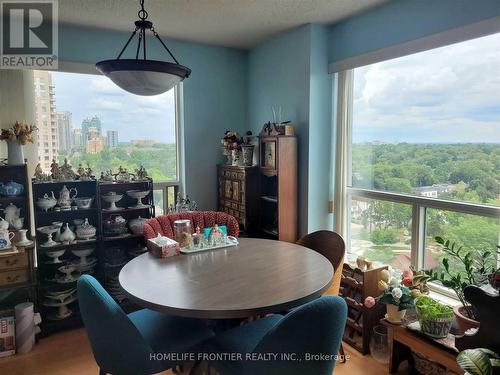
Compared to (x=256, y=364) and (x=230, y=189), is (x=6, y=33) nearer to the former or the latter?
(x=230, y=189)

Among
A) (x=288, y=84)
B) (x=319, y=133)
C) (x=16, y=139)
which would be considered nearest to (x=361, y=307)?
(x=319, y=133)

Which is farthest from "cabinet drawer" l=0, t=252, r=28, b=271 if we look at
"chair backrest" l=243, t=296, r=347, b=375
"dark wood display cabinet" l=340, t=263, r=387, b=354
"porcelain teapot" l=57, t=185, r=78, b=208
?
"dark wood display cabinet" l=340, t=263, r=387, b=354

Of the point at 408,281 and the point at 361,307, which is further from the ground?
the point at 408,281

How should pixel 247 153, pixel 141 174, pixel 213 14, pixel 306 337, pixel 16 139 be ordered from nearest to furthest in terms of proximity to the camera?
pixel 306 337 < pixel 16 139 < pixel 213 14 < pixel 141 174 < pixel 247 153

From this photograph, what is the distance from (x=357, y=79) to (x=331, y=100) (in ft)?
0.91

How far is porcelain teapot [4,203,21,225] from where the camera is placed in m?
2.84

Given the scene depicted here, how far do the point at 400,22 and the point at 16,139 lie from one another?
2.97 meters

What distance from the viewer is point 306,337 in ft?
4.61

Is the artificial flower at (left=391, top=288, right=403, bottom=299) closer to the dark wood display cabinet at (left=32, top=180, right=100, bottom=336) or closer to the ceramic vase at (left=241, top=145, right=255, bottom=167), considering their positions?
the ceramic vase at (left=241, top=145, right=255, bottom=167)

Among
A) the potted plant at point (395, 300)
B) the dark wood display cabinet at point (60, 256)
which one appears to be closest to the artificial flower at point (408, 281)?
the potted plant at point (395, 300)

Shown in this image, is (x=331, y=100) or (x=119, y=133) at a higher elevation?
(x=331, y=100)

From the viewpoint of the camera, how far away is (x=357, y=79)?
3098 millimetres

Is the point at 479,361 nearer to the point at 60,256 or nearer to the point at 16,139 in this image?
the point at 60,256

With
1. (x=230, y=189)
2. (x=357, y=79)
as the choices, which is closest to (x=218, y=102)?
(x=230, y=189)
